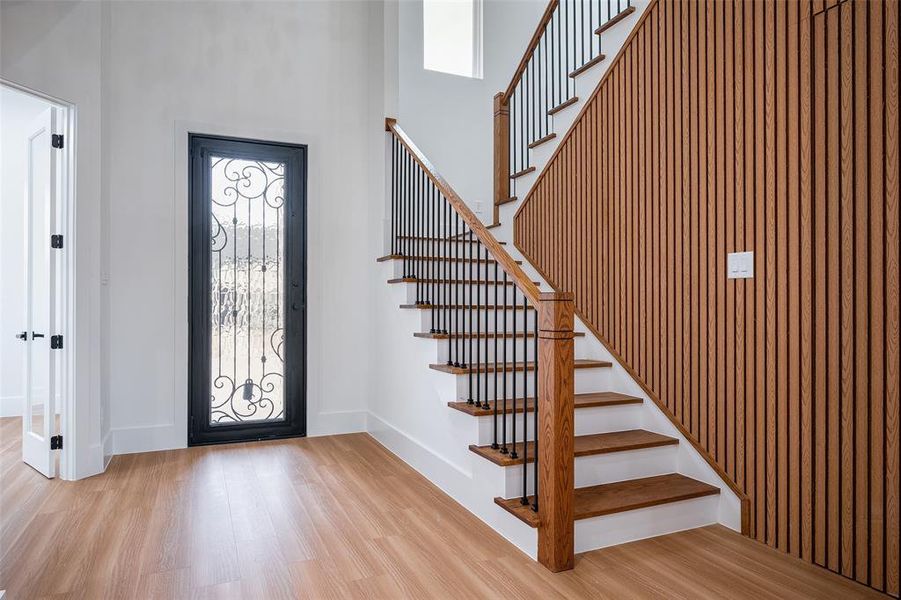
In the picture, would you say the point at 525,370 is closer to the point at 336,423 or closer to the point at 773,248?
the point at 773,248

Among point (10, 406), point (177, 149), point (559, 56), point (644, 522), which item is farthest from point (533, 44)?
point (10, 406)

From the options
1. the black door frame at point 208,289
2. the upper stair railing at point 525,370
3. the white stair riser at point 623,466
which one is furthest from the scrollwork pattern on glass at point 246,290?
the white stair riser at point 623,466

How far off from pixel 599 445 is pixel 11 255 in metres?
5.74

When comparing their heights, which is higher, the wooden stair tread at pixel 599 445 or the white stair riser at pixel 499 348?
the white stair riser at pixel 499 348

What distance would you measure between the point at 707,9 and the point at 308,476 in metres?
3.46

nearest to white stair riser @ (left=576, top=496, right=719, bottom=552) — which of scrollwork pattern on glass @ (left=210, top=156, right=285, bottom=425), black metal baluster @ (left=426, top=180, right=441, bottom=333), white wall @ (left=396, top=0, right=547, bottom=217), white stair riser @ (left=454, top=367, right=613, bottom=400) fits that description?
white stair riser @ (left=454, top=367, right=613, bottom=400)

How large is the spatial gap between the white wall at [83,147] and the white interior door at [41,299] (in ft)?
0.62

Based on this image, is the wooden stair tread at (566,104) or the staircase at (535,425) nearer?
the staircase at (535,425)

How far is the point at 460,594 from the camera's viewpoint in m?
2.02

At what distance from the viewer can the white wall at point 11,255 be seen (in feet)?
17.0

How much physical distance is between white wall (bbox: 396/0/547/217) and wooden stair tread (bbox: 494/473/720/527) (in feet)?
11.0

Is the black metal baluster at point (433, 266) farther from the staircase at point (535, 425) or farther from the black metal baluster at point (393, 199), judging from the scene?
the black metal baluster at point (393, 199)

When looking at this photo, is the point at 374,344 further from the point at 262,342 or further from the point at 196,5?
the point at 196,5

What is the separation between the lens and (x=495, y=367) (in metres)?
2.62
